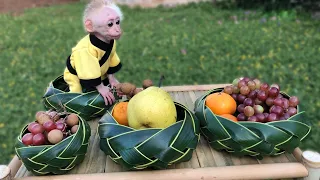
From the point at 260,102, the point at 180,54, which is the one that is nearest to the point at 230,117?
the point at 260,102

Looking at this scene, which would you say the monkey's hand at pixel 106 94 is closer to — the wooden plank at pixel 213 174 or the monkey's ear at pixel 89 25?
the monkey's ear at pixel 89 25

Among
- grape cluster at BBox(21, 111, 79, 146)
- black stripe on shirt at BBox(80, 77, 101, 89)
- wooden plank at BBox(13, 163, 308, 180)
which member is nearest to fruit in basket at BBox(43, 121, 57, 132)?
grape cluster at BBox(21, 111, 79, 146)

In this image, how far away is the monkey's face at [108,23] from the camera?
1.78m

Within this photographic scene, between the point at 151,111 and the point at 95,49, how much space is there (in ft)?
1.97

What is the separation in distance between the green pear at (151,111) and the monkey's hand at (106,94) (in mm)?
398

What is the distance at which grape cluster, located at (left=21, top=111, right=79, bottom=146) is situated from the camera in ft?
4.73

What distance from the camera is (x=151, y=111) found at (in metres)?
1.47

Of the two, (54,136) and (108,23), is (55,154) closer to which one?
(54,136)

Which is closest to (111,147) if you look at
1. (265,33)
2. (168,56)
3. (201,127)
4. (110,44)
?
(201,127)

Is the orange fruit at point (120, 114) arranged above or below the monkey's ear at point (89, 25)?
below

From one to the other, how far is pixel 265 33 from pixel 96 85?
11.7 ft

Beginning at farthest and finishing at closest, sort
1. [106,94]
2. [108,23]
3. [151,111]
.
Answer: [106,94] < [108,23] < [151,111]

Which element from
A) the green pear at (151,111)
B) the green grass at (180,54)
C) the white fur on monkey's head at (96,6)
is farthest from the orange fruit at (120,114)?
the green grass at (180,54)

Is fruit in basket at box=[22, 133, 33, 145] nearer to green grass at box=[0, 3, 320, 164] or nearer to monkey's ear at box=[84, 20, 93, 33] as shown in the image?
monkey's ear at box=[84, 20, 93, 33]
